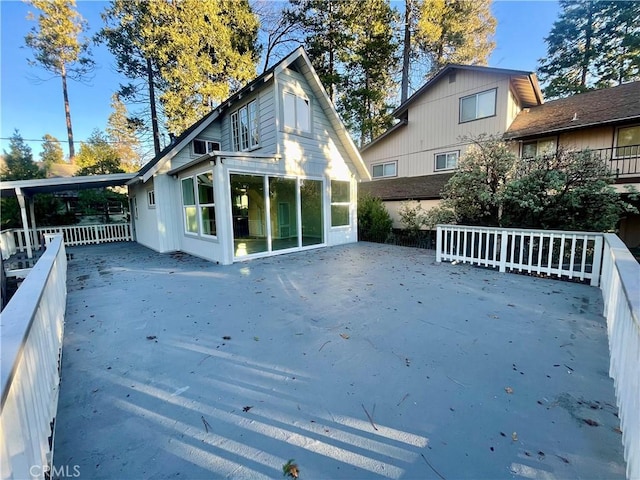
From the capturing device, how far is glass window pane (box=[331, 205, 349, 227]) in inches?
409

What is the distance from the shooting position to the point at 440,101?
13516 mm

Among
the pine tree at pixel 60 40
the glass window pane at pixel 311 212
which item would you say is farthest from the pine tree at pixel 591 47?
the pine tree at pixel 60 40

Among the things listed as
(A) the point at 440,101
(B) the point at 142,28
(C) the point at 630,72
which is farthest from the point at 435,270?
(C) the point at 630,72

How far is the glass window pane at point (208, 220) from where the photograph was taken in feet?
25.3

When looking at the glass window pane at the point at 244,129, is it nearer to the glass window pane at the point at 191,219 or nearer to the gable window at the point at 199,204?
the gable window at the point at 199,204

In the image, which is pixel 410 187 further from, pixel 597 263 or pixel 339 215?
pixel 597 263

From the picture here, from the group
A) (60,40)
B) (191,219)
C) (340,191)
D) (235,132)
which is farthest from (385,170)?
(60,40)

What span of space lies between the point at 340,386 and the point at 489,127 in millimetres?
13465

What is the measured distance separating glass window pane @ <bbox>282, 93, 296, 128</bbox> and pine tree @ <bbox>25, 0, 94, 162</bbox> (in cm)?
1689

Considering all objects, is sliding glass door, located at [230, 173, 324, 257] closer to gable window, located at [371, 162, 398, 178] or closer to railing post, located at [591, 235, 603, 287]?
railing post, located at [591, 235, 603, 287]

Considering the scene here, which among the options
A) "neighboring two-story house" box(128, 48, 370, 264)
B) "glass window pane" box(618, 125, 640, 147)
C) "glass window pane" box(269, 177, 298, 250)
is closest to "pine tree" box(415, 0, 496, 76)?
"glass window pane" box(618, 125, 640, 147)

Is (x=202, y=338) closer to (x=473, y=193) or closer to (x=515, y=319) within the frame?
(x=515, y=319)

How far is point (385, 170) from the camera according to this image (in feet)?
53.0

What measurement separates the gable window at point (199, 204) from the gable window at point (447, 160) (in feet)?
35.5
